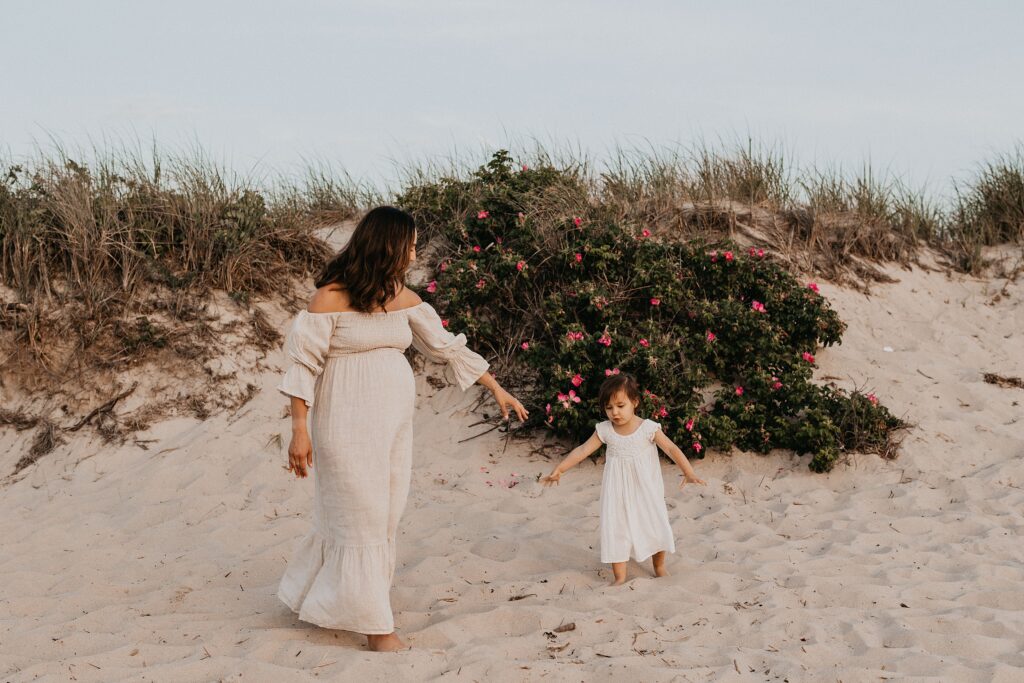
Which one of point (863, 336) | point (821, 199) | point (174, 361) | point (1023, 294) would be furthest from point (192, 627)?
point (1023, 294)

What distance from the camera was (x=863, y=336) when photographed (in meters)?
9.39

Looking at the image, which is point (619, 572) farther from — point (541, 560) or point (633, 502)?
point (541, 560)

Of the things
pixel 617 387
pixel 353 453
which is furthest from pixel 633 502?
pixel 353 453

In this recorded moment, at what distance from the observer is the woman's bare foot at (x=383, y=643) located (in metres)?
4.27

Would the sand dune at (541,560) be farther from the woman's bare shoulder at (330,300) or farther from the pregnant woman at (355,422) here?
the woman's bare shoulder at (330,300)

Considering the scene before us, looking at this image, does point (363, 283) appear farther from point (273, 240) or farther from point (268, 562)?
point (273, 240)

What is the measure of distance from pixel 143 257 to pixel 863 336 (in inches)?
280

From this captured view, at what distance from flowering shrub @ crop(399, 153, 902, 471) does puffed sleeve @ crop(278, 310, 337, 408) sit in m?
3.38

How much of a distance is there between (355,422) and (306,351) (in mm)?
392

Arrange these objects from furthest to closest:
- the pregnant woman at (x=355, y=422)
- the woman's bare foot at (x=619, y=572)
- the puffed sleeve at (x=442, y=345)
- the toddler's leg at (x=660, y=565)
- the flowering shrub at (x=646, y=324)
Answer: the flowering shrub at (x=646, y=324)
the toddler's leg at (x=660, y=565)
the woman's bare foot at (x=619, y=572)
the puffed sleeve at (x=442, y=345)
the pregnant woman at (x=355, y=422)

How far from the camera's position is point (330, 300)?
14.0ft

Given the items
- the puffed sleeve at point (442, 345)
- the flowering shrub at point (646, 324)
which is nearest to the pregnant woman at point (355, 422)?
the puffed sleeve at point (442, 345)

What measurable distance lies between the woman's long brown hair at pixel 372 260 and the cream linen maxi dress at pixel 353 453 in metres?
0.12

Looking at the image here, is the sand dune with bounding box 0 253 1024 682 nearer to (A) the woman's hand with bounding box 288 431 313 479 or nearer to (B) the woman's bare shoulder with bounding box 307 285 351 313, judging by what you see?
(A) the woman's hand with bounding box 288 431 313 479
